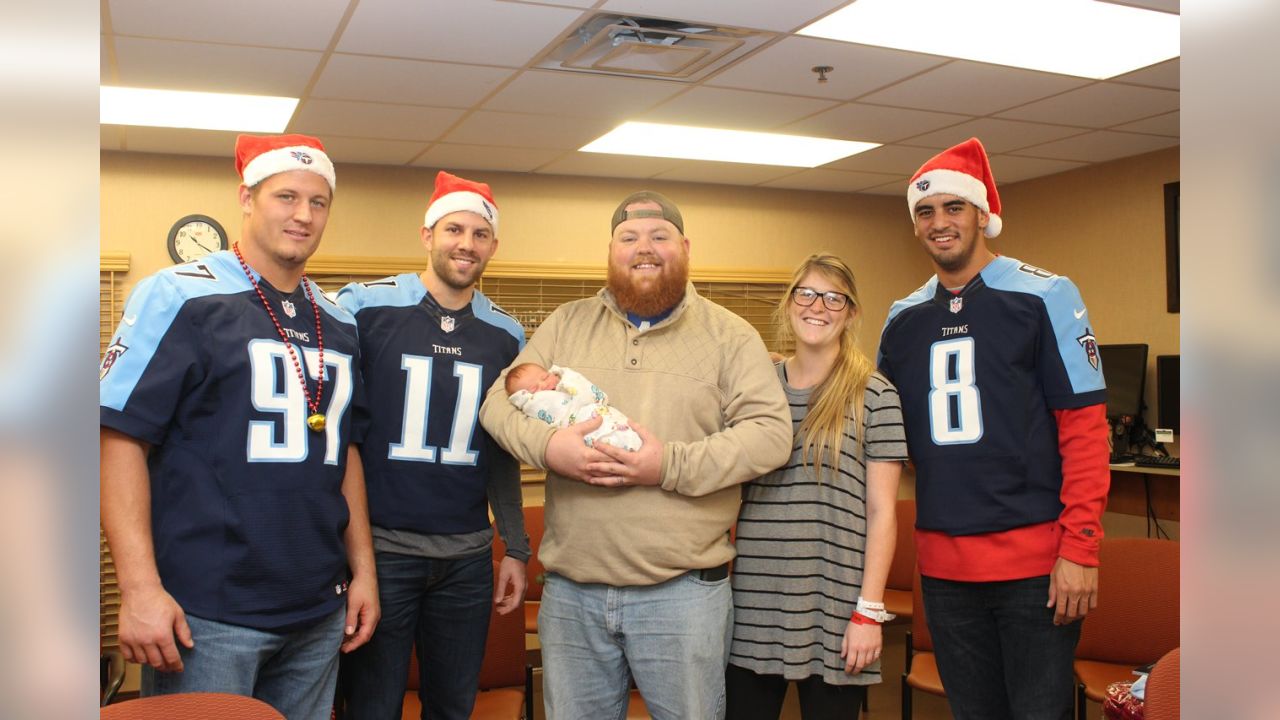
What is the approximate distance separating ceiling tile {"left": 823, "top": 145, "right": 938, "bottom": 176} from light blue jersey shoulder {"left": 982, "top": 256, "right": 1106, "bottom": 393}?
10.5 feet

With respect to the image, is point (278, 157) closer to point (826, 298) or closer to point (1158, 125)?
point (826, 298)

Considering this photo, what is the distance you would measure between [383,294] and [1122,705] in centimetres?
223

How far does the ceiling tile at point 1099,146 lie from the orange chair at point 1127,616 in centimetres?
283

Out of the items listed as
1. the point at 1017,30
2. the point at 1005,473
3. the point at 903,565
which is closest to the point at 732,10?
the point at 1017,30

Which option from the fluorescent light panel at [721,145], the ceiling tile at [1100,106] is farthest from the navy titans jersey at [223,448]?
the ceiling tile at [1100,106]

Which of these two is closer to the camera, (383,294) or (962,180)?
(962,180)

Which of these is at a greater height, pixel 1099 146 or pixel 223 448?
pixel 1099 146

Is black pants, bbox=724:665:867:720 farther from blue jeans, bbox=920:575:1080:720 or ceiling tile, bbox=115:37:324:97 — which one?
ceiling tile, bbox=115:37:324:97

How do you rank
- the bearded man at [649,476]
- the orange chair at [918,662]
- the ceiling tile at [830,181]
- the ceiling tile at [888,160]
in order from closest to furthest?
the bearded man at [649,476], the orange chair at [918,662], the ceiling tile at [888,160], the ceiling tile at [830,181]

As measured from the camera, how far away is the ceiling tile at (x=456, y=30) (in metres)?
3.19

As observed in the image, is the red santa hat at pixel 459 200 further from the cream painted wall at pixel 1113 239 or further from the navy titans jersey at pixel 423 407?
the cream painted wall at pixel 1113 239

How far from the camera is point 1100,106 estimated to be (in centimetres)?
461

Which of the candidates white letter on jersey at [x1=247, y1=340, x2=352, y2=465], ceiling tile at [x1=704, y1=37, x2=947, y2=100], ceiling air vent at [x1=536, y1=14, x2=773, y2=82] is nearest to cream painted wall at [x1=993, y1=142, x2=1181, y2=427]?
ceiling tile at [x1=704, y1=37, x2=947, y2=100]
